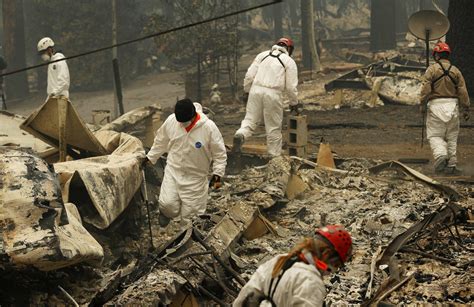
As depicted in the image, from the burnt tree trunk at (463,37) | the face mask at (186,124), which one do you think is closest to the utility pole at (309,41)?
the burnt tree trunk at (463,37)

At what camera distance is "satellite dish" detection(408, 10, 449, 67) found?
45.5ft

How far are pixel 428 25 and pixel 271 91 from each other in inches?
140

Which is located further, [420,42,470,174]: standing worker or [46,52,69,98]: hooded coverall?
[46,52,69,98]: hooded coverall

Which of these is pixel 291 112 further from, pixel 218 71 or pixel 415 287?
pixel 218 71

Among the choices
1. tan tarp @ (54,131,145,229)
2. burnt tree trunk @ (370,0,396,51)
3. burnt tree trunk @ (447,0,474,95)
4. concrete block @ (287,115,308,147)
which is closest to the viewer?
tan tarp @ (54,131,145,229)

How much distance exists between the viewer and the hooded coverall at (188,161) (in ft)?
29.1

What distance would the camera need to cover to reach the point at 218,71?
2128 centimetres

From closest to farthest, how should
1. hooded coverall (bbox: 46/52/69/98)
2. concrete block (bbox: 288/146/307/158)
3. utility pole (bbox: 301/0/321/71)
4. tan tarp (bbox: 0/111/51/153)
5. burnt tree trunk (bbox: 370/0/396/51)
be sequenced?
tan tarp (bbox: 0/111/51/153) → concrete block (bbox: 288/146/307/158) → hooded coverall (bbox: 46/52/69/98) → utility pole (bbox: 301/0/321/71) → burnt tree trunk (bbox: 370/0/396/51)

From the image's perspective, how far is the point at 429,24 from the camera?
13.9 metres

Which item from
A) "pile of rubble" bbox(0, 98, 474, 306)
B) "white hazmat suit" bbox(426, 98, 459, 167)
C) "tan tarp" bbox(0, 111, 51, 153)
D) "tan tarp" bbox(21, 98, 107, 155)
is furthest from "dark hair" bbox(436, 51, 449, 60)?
"tan tarp" bbox(0, 111, 51, 153)

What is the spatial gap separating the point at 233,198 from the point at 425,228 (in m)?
3.11

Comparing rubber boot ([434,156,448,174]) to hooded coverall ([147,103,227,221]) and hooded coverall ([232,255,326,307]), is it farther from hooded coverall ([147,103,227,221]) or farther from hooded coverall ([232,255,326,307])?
hooded coverall ([232,255,326,307])

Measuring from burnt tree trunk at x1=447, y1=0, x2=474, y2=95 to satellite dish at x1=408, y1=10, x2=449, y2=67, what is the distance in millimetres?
3042

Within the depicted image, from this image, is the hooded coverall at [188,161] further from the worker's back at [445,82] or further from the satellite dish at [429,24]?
the satellite dish at [429,24]
